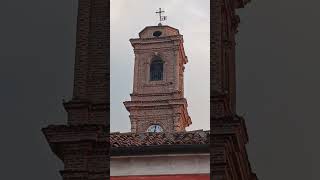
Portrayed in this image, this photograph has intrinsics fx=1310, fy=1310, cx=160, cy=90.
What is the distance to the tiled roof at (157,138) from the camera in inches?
798

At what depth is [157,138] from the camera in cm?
2050

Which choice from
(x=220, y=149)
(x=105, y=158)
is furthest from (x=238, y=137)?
(x=105, y=158)

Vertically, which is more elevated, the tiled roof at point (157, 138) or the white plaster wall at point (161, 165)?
the tiled roof at point (157, 138)

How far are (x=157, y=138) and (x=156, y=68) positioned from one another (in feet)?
4.09

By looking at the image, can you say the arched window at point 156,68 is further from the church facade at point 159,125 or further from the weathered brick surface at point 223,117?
the weathered brick surface at point 223,117

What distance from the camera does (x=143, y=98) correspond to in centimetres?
2050

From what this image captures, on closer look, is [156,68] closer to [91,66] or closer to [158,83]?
[158,83]

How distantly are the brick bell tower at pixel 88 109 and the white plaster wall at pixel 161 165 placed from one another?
0.25 meters

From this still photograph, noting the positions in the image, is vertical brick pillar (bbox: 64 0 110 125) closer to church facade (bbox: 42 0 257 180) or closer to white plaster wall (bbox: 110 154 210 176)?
church facade (bbox: 42 0 257 180)

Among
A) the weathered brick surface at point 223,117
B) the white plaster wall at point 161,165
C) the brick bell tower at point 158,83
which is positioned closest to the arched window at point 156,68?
the brick bell tower at point 158,83

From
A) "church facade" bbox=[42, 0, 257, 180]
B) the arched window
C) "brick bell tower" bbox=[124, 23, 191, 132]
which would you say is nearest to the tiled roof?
"church facade" bbox=[42, 0, 257, 180]

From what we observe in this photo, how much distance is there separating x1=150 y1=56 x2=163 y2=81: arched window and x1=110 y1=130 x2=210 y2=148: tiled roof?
3.03 ft

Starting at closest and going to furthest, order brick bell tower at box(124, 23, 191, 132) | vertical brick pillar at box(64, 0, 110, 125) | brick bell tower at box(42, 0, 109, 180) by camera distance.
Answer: brick bell tower at box(42, 0, 109, 180) → brick bell tower at box(124, 23, 191, 132) → vertical brick pillar at box(64, 0, 110, 125)

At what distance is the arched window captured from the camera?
814 inches
